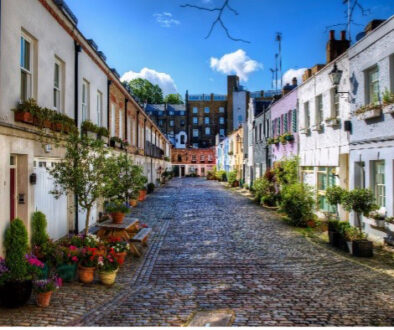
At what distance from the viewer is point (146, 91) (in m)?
74.9

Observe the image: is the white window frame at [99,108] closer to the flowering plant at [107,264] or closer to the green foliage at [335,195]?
the flowering plant at [107,264]

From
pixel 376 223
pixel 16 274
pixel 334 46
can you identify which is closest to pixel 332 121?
pixel 334 46

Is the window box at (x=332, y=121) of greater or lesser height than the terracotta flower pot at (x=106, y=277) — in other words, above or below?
above

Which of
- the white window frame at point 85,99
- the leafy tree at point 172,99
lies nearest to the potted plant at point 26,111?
the white window frame at point 85,99

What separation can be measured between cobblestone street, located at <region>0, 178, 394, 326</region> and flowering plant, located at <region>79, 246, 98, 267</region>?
46 centimetres

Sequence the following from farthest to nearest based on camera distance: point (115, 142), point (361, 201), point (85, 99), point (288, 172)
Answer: point (288, 172)
point (115, 142)
point (85, 99)
point (361, 201)

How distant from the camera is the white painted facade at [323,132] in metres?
14.0

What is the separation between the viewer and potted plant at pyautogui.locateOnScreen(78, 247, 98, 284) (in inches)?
300

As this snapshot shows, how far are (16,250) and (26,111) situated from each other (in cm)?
308

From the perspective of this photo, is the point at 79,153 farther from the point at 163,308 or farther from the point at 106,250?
the point at 163,308

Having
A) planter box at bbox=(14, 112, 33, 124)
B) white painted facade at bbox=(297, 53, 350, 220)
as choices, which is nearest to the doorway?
planter box at bbox=(14, 112, 33, 124)

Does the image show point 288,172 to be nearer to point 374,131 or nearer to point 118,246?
point 374,131

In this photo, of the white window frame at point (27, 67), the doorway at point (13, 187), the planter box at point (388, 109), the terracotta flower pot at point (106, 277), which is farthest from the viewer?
the planter box at point (388, 109)

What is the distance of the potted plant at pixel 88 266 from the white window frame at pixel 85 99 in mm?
6806
